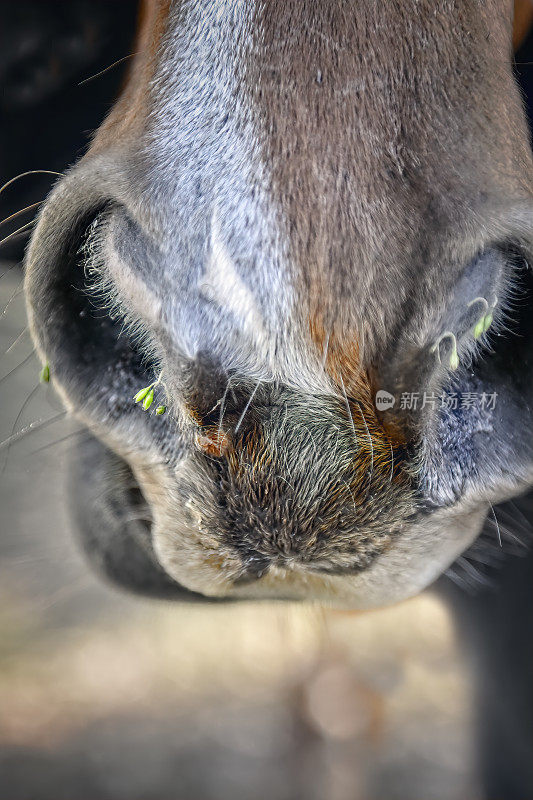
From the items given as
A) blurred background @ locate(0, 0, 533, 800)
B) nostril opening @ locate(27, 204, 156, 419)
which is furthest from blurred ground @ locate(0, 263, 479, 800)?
nostril opening @ locate(27, 204, 156, 419)

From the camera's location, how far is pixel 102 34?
723 millimetres

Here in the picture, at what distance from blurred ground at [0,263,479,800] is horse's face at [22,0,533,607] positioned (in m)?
1.13

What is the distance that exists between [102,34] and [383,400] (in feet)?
1.82

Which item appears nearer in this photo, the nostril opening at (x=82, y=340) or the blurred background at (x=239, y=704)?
the nostril opening at (x=82, y=340)

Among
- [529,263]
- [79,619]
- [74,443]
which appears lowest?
[79,619]

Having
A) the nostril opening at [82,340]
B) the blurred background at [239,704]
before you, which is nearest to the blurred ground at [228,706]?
the blurred background at [239,704]

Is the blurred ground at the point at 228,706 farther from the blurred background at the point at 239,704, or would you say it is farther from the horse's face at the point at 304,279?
the horse's face at the point at 304,279

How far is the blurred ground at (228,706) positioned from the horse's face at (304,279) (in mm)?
1132

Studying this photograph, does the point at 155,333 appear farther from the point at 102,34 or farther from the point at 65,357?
the point at 102,34

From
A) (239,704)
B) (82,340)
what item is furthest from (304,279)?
(239,704)

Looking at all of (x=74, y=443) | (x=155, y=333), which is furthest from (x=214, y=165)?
(x=74, y=443)

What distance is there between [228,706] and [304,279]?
149 centimetres

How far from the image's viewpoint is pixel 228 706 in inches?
64.1

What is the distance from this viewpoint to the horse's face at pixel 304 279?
37 centimetres
